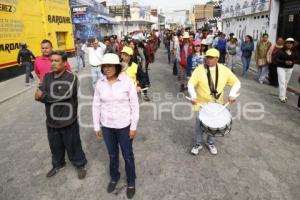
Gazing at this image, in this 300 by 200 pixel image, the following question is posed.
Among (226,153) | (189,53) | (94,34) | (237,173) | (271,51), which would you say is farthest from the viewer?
(94,34)

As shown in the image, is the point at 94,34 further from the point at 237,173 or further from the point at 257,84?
the point at 237,173

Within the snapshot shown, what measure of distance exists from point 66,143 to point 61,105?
2.00 feet

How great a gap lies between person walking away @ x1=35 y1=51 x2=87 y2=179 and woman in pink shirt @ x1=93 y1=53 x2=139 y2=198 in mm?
572

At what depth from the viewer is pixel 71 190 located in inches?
160

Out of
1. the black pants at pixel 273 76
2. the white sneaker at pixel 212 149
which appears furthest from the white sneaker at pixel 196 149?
the black pants at pixel 273 76

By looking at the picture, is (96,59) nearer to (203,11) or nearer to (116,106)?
(116,106)

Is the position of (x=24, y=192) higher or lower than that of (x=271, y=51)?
lower

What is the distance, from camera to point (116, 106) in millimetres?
3533

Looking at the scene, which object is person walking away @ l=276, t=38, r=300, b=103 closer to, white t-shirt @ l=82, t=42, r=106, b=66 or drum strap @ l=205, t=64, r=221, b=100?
drum strap @ l=205, t=64, r=221, b=100

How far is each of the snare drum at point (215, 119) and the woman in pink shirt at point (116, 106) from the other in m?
1.33

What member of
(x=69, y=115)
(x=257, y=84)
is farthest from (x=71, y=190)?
(x=257, y=84)

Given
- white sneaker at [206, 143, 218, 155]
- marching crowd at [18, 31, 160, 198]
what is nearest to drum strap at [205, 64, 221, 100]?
white sneaker at [206, 143, 218, 155]

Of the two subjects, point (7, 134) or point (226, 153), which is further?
point (7, 134)

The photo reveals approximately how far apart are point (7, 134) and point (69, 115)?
10.7ft
